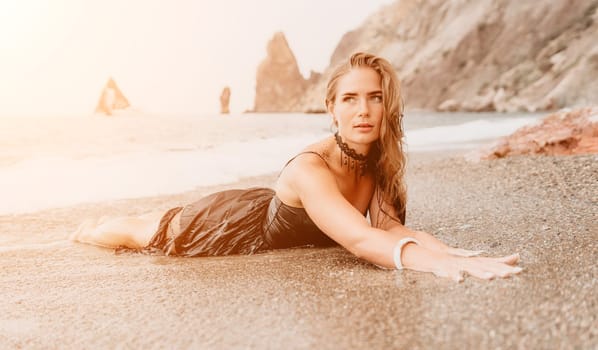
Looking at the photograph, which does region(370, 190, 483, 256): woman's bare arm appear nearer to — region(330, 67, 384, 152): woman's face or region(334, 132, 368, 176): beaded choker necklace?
region(334, 132, 368, 176): beaded choker necklace

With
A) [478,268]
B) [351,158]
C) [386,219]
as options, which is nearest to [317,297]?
[478,268]

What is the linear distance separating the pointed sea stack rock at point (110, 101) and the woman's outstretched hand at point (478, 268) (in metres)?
67.0

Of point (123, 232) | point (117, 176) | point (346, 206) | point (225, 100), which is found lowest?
point (117, 176)

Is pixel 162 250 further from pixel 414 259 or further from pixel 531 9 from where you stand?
pixel 531 9

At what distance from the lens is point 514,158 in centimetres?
743

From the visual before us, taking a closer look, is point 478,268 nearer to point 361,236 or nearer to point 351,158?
point 361,236

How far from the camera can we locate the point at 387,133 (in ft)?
10.2

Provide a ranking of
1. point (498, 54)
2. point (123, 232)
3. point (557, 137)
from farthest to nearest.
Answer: point (498, 54) < point (557, 137) < point (123, 232)

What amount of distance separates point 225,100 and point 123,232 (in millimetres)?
85803

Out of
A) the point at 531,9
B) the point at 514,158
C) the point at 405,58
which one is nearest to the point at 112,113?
the point at 405,58

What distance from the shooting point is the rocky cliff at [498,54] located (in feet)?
157

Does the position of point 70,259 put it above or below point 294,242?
below

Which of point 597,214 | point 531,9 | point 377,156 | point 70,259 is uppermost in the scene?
point 531,9

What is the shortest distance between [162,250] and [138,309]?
58.8 inches
